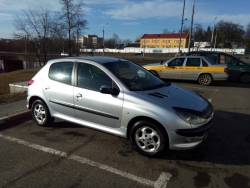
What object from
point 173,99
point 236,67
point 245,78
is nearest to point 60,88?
point 173,99

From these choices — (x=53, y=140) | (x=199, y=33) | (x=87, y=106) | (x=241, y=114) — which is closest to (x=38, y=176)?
(x=53, y=140)

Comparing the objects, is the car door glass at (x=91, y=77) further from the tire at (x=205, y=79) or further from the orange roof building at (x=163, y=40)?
the orange roof building at (x=163, y=40)

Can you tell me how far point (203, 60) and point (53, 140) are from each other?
8.91 meters

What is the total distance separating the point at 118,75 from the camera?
3.70 meters

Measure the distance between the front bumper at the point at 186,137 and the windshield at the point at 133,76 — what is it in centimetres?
102

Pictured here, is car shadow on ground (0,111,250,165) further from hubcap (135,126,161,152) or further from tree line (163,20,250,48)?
tree line (163,20,250,48)

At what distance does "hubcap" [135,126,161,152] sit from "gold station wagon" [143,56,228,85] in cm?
821

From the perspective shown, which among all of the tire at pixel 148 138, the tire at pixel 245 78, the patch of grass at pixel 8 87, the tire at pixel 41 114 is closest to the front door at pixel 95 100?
the tire at pixel 148 138

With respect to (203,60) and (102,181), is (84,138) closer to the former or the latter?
(102,181)

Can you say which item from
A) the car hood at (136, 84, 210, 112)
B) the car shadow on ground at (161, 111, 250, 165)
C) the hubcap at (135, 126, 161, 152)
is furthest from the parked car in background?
the hubcap at (135, 126, 161, 152)

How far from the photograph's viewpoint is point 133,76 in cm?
401

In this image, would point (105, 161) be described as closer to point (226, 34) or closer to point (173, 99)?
point (173, 99)

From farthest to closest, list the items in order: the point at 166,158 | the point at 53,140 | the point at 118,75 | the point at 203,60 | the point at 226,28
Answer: the point at 226,28 < the point at 203,60 < the point at 53,140 < the point at 118,75 < the point at 166,158

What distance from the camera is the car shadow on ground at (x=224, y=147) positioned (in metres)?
3.35
